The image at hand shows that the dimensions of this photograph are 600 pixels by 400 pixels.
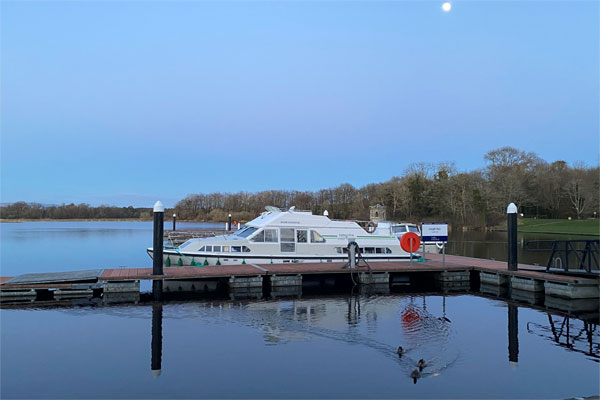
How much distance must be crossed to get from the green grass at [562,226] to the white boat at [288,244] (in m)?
43.4

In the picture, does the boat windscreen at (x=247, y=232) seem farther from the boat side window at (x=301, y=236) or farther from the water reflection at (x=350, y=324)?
the water reflection at (x=350, y=324)

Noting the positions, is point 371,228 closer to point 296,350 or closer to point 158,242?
point 158,242

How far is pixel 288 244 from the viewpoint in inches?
805

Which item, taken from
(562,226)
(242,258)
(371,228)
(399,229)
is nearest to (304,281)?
(242,258)

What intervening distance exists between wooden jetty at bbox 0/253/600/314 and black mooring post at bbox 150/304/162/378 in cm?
179

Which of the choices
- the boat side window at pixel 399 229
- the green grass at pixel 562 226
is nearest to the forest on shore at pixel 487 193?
the green grass at pixel 562 226

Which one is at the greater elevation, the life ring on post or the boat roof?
the boat roof

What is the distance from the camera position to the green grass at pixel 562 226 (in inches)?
2201

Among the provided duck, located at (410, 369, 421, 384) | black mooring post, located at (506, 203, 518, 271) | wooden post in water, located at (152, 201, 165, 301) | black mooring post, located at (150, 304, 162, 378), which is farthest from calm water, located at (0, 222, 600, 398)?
black mooring post, located at (506, 203, 518, 271)

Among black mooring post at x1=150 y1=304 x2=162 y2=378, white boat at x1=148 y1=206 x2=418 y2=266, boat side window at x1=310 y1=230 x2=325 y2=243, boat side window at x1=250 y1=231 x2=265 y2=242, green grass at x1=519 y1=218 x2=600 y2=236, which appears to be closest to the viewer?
black mooring post at x1=150 y1=304 x2=162 y2=378

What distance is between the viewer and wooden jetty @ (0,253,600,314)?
15.5 m

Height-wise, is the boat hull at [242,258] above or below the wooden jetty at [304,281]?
above

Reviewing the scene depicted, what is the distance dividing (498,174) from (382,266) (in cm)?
6056

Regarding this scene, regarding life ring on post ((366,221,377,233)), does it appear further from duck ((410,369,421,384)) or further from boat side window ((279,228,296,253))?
duck ((410,369,421,384))
